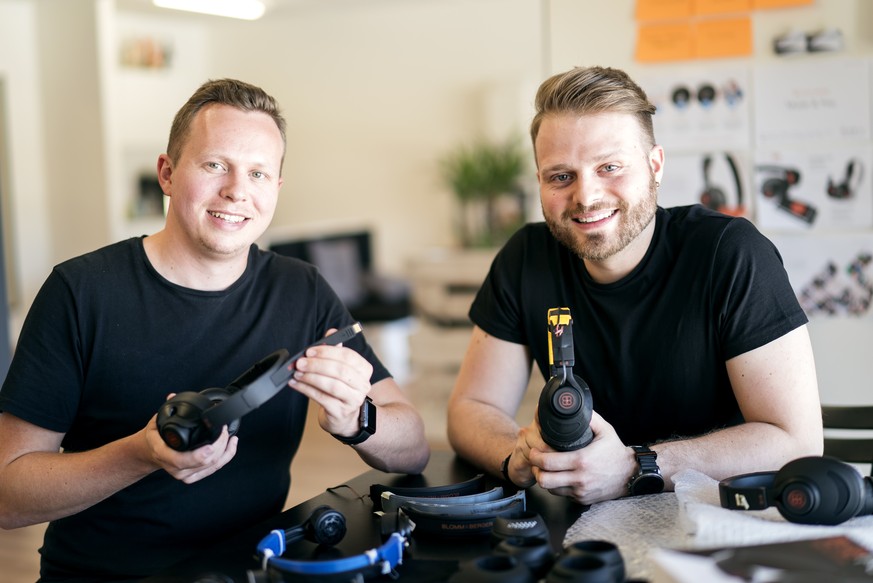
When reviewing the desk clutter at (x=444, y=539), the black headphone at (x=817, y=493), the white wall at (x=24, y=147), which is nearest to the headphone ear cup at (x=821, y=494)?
the black headphone at (x=817, y=493)

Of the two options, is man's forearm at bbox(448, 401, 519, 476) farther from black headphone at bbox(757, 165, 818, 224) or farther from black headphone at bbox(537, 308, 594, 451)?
black headphone at bbox(757, 165, 818, 224)

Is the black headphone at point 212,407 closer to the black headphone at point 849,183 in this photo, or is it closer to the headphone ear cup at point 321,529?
the headphone ear cup at point 321,529

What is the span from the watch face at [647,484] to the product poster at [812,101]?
1.40 meters

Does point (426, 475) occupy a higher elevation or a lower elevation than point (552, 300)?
lower

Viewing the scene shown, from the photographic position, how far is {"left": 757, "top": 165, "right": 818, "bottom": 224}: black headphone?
2.54m

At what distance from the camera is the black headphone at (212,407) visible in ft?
3.98

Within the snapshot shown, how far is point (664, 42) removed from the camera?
8.62 ft

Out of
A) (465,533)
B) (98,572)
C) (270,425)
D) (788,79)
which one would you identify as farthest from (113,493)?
(788,79)

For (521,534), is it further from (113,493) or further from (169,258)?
(169,258)

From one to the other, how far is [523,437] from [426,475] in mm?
274

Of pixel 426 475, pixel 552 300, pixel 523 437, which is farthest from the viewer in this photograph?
pixel 552 300

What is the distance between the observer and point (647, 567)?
1150 mm

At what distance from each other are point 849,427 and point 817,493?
0.84 m

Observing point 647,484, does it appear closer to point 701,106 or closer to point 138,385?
point 138,385
